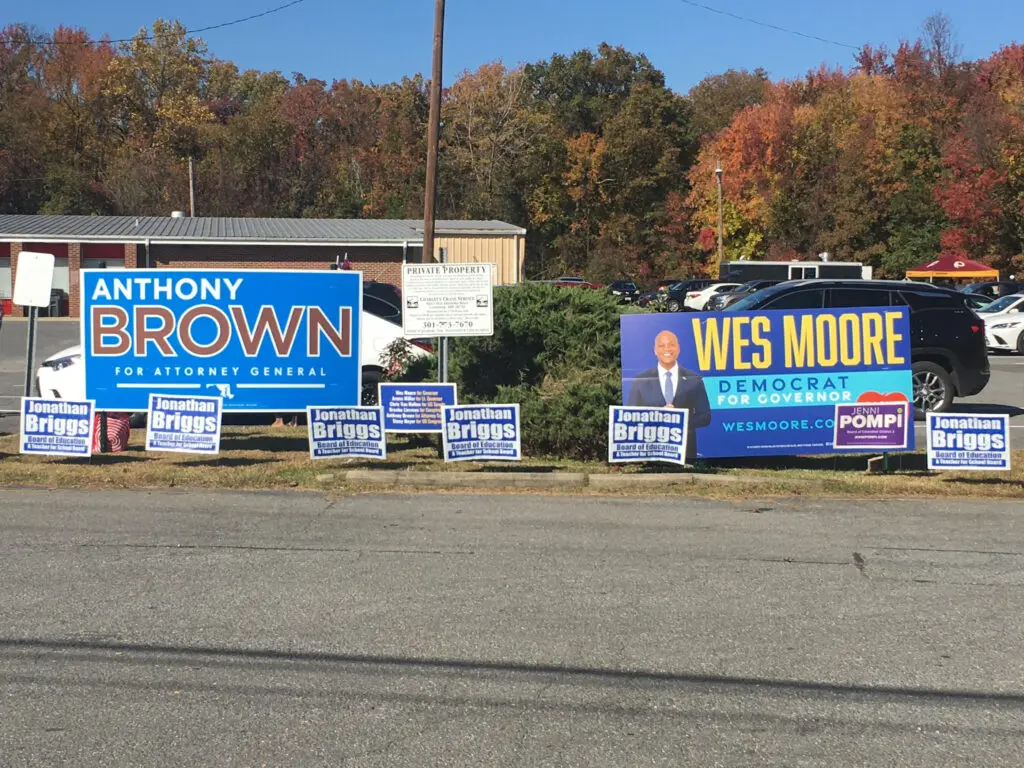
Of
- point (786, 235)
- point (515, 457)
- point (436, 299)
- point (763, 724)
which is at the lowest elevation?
point (763, 724)

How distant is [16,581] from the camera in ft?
20.1

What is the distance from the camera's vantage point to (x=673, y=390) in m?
10.0

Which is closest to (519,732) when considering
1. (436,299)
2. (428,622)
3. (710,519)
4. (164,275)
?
(428,622)

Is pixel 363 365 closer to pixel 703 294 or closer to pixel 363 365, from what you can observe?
pixel 363 365

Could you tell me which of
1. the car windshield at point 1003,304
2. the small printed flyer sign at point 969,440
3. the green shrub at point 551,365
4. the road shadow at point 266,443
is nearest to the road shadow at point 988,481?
the small printed flyer sign at point 969,440

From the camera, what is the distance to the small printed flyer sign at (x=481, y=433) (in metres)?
9.66

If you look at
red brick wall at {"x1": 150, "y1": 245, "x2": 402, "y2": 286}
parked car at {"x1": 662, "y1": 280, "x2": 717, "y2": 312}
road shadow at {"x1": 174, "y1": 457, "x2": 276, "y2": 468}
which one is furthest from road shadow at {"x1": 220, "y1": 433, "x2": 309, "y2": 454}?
parked car at {"x1": 662, "y1": 280, "x2": 717, "y2": 312}

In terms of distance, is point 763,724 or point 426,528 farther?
point 426,528

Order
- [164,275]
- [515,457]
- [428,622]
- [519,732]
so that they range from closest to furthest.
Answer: [519,732]
[428,622]
[515,457]
[164,275]

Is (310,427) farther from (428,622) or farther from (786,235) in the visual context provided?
(786,235)

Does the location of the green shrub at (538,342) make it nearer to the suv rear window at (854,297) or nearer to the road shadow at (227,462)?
the road shadow at (227,462)

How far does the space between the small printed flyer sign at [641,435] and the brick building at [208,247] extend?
2831 cm

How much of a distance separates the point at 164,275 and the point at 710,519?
5.99 m

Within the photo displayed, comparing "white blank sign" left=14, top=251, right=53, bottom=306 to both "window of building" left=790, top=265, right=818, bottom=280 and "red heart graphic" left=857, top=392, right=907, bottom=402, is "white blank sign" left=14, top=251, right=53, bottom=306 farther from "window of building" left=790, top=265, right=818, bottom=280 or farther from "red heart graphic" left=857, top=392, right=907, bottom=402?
"window of building" left=790, top=265, right=818, bottom=280
